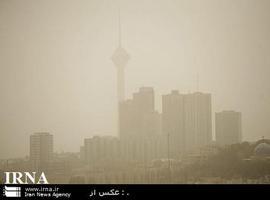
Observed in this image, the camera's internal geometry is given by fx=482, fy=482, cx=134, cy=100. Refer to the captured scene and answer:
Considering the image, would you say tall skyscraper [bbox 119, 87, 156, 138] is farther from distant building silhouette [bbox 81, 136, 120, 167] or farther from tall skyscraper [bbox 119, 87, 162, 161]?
distant building silhouette [bbox 81, 136, 120, 167]

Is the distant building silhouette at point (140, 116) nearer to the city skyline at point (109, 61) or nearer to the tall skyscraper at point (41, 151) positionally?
the city skyline at point (109, 61)

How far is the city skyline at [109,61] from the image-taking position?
541 cm

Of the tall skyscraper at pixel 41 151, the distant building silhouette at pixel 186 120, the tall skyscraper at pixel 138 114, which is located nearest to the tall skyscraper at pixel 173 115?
the distant building silhouette at pixel 186 120

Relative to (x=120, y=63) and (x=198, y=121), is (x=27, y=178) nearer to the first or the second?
(x=120, y=63)

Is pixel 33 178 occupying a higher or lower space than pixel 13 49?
lower

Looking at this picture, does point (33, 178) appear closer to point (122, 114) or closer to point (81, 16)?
point (122, 114)

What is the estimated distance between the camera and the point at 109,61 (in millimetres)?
5957

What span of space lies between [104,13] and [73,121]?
55.3 inches

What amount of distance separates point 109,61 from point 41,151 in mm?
1392

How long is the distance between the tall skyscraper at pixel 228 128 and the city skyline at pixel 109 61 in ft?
0.23

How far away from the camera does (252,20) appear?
538 cm

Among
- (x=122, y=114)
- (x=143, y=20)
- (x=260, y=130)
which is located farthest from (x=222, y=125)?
(x=143, y=20)

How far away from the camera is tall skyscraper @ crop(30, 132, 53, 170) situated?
592 centimetres

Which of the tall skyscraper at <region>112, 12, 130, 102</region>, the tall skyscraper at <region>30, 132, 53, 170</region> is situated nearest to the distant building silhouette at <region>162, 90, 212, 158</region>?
the tall skyscraper at <region>112, 12, 130, 102</region>
